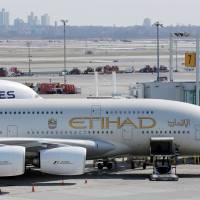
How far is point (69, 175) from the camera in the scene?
140 feet

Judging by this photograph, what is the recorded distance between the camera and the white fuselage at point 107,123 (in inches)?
1705

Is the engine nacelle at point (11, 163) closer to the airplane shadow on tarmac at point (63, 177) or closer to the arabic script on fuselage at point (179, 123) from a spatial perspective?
the airplane shadow on tarmac at point (63, 177)

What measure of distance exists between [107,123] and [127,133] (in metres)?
1.22

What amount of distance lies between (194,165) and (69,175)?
327 inches

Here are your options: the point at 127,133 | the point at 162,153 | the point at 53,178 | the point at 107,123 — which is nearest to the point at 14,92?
the point at 107,123

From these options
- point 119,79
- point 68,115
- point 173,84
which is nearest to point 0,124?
point 68,115

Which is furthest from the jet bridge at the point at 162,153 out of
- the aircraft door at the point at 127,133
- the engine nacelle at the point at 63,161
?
the engine nacelle at the point at 63,161

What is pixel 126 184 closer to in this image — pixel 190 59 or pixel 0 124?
pixel 0 124

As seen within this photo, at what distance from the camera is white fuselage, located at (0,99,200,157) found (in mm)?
43312

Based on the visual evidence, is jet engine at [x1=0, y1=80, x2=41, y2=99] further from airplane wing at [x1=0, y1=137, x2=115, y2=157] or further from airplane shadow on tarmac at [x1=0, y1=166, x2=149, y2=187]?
airplane wing at [x1=0, y1=137, x2=115, y2=157]

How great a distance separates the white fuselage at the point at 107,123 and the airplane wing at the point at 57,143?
0.74 feet

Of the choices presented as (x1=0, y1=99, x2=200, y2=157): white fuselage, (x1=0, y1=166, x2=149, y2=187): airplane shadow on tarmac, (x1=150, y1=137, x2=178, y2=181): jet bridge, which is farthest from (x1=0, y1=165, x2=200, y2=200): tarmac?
(x1=0, y1=99, x2=200, y2=157): white fuselage

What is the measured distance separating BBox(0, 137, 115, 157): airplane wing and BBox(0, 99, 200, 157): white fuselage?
0.74ft

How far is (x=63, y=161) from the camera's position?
40.8 m
